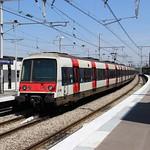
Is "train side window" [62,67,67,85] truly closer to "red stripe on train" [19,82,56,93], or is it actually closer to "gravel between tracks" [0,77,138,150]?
"red stripe on train" [19,82,56,93]

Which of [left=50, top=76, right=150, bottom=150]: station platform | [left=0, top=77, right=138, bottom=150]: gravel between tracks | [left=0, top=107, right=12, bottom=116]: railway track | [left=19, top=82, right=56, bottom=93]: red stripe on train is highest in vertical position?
[left=19, top=82, right=56, bottom=93]: red stripe on train

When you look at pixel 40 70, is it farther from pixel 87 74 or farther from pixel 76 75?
pixel 87 74

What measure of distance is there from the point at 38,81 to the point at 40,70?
510 mm

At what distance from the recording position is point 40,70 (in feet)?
59.4

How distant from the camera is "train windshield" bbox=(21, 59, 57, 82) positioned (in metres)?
17.9

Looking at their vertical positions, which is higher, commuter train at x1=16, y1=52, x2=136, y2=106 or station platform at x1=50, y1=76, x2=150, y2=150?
commuter train at x1=16, y1=52, x2=136, y2=106

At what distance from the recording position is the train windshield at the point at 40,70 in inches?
705

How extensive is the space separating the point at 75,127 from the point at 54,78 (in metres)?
3.48

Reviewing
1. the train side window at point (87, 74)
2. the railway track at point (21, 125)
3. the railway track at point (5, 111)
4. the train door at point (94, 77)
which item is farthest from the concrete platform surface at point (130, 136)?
the train door at point (94, 77)

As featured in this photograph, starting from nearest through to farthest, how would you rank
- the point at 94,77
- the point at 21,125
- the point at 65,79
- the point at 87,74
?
the point at 21,125 → the point at 65,79 → the point at 87,74 → the point at 94,77

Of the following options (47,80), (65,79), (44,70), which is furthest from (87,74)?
(47,80)

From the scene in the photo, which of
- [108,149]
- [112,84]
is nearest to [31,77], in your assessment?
[108,149]

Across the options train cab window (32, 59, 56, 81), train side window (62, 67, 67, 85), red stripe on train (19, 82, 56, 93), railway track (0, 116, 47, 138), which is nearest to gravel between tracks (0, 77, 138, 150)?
railway track (0, 116, 47, 138)

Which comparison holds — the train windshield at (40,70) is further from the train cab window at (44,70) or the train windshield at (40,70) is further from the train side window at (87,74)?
the train side window at (87,74)
